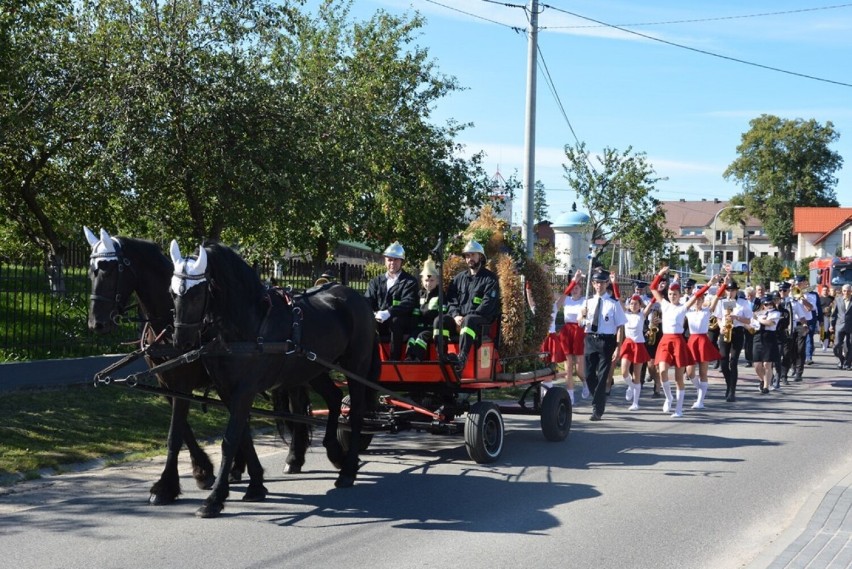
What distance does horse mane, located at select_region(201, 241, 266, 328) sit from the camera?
24.9 feet

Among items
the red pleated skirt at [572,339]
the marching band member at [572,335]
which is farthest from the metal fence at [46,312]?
the red pleated skirt at [572,339]

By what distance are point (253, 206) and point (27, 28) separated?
5.08 m

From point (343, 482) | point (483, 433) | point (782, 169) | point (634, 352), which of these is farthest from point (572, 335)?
point (782, 169)

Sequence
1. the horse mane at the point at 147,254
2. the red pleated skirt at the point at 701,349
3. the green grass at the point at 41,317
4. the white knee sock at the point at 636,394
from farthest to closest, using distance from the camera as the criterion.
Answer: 1. the white knee sock at the point at 636,394
2. the red pleated skirt at the point at 701,349
3. the green grass at the point at 41,317
4. the horse mane at the point at 147,254

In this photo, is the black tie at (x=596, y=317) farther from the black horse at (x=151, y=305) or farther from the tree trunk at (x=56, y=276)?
the tree trunk at (x=56, y=276)

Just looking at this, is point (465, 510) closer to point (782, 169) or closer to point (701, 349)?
point (701, 349)

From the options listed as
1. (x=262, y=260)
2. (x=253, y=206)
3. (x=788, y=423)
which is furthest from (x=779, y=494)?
(x=262, y=260)

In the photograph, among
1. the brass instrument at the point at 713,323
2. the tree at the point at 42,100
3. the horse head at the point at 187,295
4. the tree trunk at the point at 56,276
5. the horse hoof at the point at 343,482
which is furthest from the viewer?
the brass instrument at the point at 713,323

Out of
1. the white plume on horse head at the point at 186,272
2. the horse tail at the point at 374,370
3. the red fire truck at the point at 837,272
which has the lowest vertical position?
the horse tail at the point at 374,370

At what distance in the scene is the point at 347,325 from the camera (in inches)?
364

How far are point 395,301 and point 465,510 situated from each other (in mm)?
3069

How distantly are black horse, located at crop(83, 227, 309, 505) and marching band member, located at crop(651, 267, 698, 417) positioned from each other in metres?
8.07

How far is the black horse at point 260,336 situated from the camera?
7.22 metres

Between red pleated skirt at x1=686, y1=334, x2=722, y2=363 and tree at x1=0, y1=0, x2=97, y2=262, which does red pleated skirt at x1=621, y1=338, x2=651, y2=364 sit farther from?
tree at x1=0, y1=0, x2=97, y2=262
